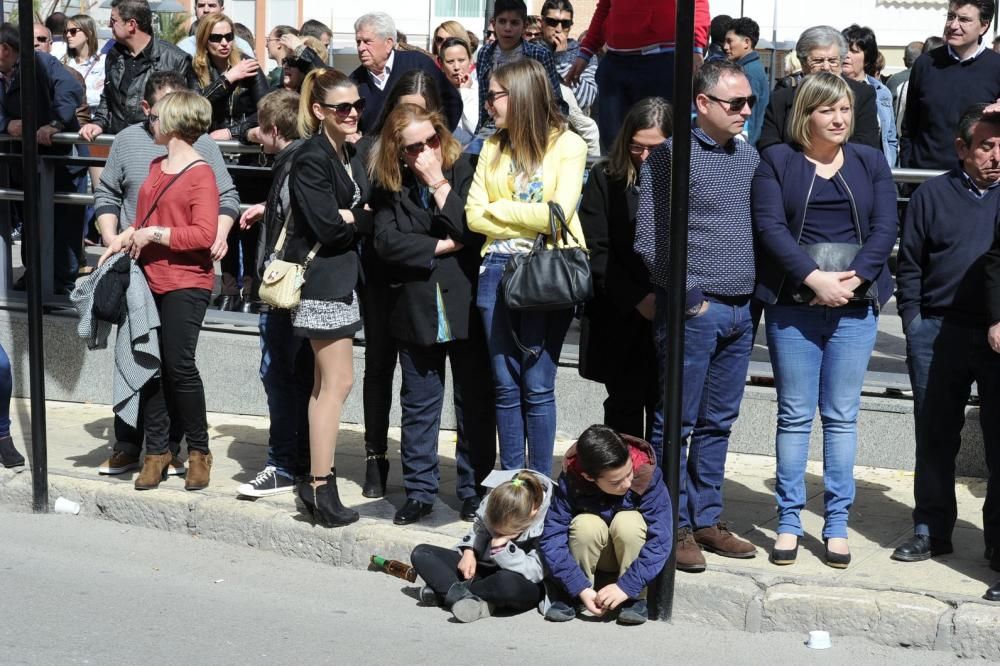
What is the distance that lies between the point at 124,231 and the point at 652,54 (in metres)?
3.08

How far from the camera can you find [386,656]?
4988 millimetres

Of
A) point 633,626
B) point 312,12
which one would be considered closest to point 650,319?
point 633,626

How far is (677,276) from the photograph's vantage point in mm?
5145

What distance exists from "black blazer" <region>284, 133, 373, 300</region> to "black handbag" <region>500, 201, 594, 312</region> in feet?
2.64

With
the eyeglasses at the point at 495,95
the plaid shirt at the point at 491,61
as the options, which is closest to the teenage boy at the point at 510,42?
the plaid shirt at the point at 491,61

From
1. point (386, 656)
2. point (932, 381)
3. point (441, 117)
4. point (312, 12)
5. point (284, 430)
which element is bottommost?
point (386, 656)

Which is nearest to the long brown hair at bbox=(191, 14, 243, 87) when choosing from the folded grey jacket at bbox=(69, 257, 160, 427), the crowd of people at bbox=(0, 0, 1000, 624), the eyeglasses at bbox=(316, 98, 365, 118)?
the crowd of people at bbox=(0, 0, 1000, 624)

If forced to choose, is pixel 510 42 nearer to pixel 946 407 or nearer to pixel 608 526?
pixel 946 407

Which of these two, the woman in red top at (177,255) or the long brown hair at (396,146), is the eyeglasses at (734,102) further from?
the woman in red top at (177,255)

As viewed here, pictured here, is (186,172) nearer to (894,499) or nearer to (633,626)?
(633,626)

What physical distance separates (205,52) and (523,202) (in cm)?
424

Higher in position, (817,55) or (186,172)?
(817,55)

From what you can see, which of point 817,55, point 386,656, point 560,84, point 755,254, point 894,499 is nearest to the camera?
point 386,656

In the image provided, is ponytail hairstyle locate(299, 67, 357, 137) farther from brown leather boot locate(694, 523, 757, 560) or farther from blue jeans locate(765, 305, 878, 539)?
brown leather boot locate(694, 523, 757, 560)
